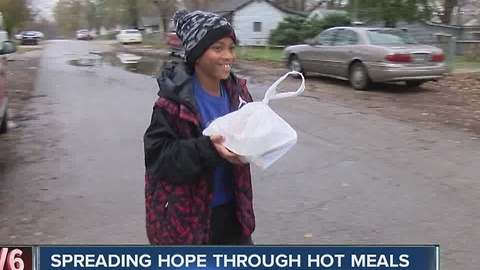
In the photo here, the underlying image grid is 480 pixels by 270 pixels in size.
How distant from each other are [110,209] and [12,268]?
9.96ft

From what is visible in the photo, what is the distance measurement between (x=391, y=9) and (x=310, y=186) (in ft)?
74.6

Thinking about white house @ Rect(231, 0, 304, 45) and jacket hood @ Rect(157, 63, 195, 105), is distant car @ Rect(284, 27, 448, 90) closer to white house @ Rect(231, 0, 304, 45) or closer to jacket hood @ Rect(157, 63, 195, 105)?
jacket hood @ Rect(157, 63, 195, 105)

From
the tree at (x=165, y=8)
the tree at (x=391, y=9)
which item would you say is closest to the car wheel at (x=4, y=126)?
the tree at (x=391, y=9)

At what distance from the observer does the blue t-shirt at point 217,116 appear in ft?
7.81

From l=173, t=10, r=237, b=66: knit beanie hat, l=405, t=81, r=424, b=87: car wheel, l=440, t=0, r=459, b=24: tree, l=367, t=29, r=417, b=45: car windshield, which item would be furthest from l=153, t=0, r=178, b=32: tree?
l=173, t=10, r=237, b=66: knit beanie hat

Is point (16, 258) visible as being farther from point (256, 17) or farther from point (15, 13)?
point (256, 17)

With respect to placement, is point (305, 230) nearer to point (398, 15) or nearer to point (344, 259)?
point (344, 259)

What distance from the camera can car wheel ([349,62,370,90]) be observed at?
13.8 m

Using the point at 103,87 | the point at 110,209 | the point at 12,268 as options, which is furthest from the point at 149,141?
the point at 103,87

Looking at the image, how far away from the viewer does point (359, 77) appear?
14.0 m

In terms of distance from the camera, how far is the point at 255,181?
21.1 feet

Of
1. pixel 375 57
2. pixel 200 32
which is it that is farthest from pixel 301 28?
pixel 200 32

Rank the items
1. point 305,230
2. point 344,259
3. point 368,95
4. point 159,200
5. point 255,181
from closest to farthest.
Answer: point 344,259 < point 159,200 < point 305,230 < point 255,181 < point 368,95

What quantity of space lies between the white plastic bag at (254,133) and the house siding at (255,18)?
48989mm
